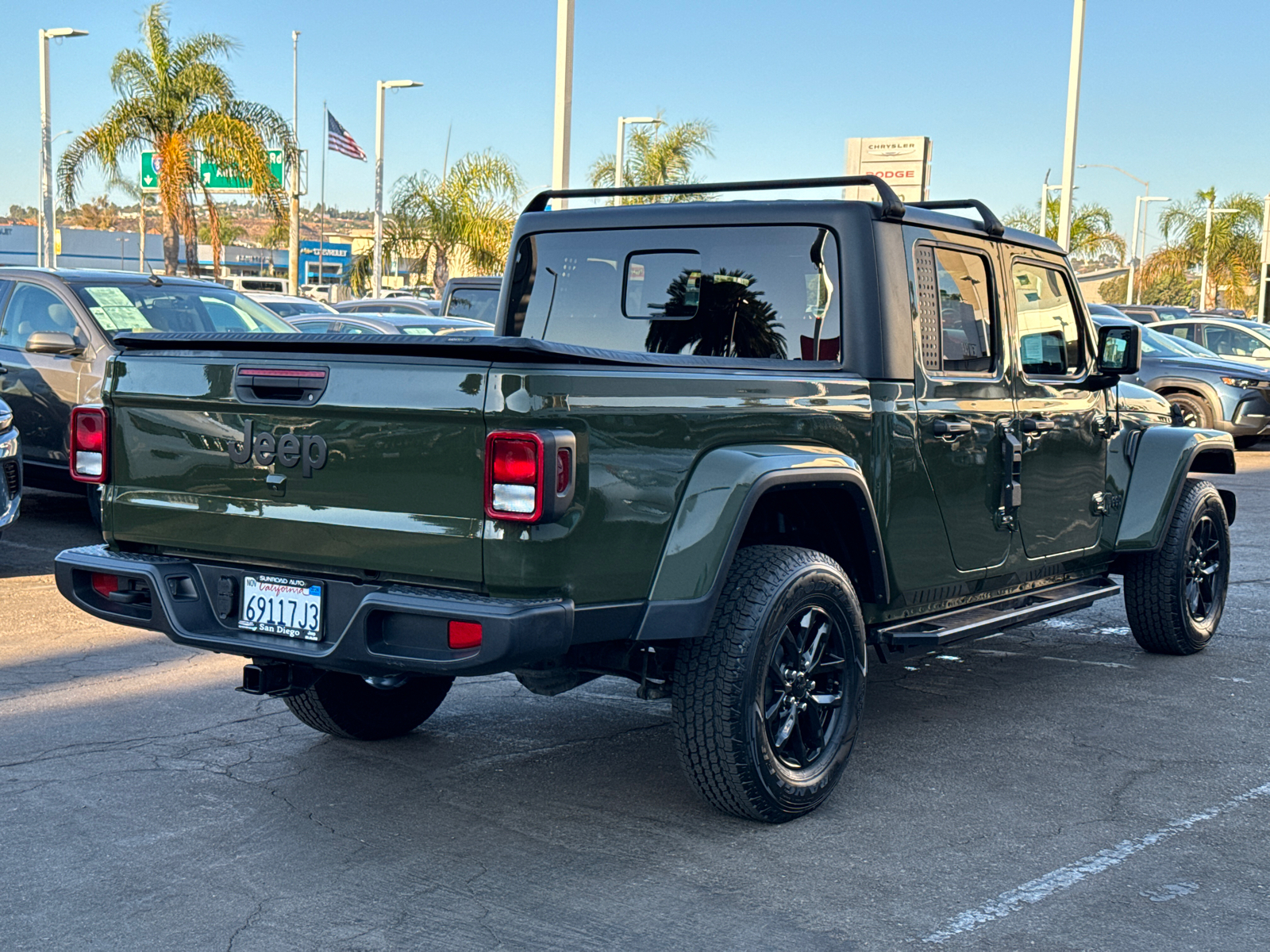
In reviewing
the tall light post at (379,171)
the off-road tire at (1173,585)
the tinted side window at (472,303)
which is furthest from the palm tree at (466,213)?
the off-road tire at (1173,585)


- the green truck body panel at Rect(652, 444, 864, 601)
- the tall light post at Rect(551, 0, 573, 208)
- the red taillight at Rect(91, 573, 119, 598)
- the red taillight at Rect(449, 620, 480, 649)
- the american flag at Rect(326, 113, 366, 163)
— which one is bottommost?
the red taillight at Rect(91, 573, 119, 598)

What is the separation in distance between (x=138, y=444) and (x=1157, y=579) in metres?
4.61

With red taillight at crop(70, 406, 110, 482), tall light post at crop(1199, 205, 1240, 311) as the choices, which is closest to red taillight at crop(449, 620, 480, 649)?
red taillight at crop(70, 406, 110, 482)

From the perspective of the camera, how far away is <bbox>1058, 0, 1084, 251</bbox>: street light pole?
79.9ft

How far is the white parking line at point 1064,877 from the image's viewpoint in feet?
11.8

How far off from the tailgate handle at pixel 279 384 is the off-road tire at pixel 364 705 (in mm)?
1226

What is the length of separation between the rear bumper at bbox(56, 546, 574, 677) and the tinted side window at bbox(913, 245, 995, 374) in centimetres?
203

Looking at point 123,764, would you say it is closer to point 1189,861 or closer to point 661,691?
point 661,691

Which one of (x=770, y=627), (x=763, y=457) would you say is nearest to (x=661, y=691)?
(x=770, y=627)

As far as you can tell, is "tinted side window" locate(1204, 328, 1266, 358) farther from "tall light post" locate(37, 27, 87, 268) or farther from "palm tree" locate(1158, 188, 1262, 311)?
"palm tree" locate(1158, 188, 1262, 311)

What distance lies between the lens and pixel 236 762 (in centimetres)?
488

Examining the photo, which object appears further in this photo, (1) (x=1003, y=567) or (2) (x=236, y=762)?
(1) (x=1003, y=567)

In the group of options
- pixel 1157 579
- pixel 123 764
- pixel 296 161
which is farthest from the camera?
pixel 296 161

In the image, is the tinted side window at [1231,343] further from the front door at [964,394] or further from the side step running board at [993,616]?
the front door at [964,394]
